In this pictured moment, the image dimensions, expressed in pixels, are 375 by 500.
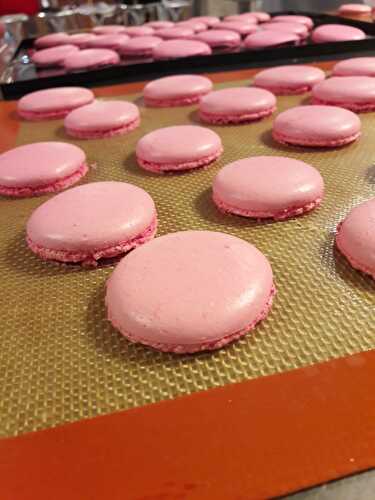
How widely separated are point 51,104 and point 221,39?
104 centimetres

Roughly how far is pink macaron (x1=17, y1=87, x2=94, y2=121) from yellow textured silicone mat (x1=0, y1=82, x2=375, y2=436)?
64 cm

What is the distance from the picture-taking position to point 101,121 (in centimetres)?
158

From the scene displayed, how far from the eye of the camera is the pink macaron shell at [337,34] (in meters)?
2.21

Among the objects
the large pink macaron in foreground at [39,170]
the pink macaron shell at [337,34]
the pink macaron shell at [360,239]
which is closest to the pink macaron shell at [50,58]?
the large pink macaron in foreground at [39,170]

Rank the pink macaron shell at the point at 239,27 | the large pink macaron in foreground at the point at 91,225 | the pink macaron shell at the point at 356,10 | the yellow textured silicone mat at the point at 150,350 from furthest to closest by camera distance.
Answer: the pink macaron shell at the point at 356,10
the pink macaron shell at the point at 239,27
the large pink macaron in foreground at the point at 91,225
the yellow textured silicone mat at the point at 150,350

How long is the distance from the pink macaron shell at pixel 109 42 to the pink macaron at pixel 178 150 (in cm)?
133

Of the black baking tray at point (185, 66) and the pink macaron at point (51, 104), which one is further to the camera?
the black baking tray at point (185, 66)

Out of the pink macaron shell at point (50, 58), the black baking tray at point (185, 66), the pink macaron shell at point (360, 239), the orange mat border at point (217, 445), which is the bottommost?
the orange mat border at point (217, 445)

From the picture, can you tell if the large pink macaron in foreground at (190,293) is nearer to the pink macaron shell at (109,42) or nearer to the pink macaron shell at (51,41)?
the pink macaron shell at (109,42)

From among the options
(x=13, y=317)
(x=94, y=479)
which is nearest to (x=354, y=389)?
(x=94, y=479)

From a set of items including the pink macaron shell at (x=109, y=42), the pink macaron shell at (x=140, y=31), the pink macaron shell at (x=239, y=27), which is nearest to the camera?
the pink macaron shell at (x=109, y=42)

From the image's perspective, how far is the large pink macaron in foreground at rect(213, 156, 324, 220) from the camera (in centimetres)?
106

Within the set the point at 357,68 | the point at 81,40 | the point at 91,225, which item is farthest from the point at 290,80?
the point at 81,40

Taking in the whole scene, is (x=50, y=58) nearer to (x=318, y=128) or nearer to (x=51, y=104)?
(x=51, y=104)
